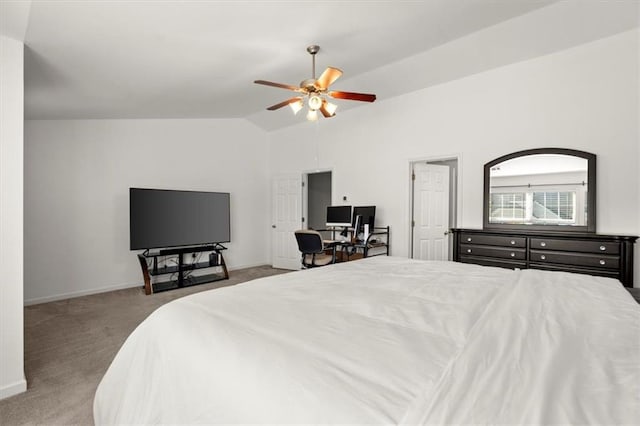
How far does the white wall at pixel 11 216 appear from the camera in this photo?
2.08 m

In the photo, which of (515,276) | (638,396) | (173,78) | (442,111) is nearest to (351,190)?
(442,111)

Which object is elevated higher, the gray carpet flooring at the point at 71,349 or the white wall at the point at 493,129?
the white wall at the point at 493,129

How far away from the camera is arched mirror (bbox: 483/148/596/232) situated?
3455 millimetres

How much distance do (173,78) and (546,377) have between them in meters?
3.93

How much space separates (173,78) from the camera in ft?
11.3

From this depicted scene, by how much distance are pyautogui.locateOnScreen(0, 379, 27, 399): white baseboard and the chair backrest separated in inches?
124

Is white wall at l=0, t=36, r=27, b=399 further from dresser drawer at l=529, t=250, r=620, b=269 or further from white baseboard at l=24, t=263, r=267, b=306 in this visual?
dresser drawer at l=529, t=250, r=620, b=269

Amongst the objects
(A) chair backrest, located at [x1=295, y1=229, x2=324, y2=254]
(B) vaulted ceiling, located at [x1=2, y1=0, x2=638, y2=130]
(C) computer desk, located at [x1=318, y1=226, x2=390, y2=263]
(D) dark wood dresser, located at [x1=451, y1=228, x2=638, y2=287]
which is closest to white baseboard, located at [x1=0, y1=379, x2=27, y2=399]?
(B) vaulted ceiling, located at [x1=2, y1=0, x2=638, y2=130]

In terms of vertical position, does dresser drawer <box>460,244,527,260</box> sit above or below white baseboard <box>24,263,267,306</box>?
above

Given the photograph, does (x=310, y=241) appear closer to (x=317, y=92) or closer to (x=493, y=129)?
(x=317, y=92)

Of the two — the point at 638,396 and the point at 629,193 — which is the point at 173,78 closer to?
the point at 638,396

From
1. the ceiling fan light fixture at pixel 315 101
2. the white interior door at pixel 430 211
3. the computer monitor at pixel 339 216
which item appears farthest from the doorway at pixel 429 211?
the ceiling fan light fixture at pixel 315 101

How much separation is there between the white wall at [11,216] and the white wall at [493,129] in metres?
4.26

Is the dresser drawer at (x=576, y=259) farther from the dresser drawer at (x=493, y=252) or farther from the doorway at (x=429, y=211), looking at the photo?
the doorway at (x=429, y=211)
